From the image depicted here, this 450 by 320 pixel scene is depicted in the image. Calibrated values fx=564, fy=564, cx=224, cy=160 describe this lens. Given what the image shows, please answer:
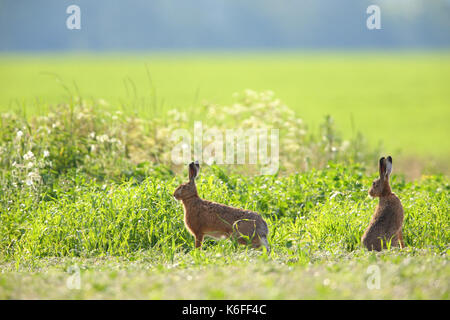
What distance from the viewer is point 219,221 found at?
5461 millimetres

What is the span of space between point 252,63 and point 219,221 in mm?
56547

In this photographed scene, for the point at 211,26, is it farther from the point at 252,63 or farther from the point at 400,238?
the point at 400,238

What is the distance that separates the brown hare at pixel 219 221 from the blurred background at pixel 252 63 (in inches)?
155

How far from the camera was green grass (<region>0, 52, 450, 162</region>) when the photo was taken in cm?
2072

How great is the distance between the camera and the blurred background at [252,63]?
1780cm

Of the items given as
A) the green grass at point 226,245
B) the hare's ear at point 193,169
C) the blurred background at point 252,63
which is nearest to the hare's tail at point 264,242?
the green grass at point 226,245

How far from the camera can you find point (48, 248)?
6.11 metres

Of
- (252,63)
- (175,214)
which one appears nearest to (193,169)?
(175,214)

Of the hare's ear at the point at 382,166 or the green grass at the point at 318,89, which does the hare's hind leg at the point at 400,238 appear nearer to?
the hare's ear at the point at 382,166

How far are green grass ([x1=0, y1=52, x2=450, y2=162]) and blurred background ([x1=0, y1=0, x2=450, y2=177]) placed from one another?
8 centimetres

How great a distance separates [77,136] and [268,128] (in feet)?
11.1

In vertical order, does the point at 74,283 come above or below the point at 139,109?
below
